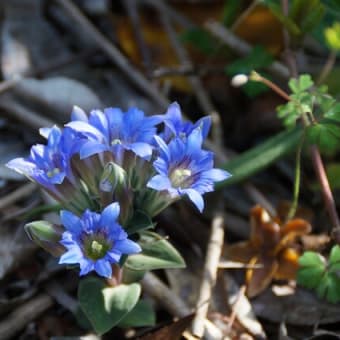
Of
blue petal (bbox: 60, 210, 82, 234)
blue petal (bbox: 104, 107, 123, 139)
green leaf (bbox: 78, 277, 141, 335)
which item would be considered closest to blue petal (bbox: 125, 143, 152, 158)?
blue petal (bbox: 104, 107, 123, 139)

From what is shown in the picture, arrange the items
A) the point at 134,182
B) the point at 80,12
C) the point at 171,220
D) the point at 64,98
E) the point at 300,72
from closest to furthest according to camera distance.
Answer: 1. the point at 134,182
2. the point at 171,220
3. the point at 64,98
4. the point at 300,72
5. the point at 80,12

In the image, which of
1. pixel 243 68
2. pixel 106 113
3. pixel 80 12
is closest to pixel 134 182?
pixel 106 113

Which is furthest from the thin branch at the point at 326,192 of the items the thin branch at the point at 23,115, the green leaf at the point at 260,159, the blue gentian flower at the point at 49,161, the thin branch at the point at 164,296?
the thin branch at the point at 23,115

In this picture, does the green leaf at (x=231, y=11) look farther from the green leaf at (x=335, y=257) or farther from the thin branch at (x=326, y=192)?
the green leaf at (x=335, y=257)

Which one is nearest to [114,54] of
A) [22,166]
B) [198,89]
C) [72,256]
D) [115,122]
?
[198,89]

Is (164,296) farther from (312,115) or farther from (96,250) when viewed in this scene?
(312,115)

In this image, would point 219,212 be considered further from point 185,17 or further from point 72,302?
point 185,17
